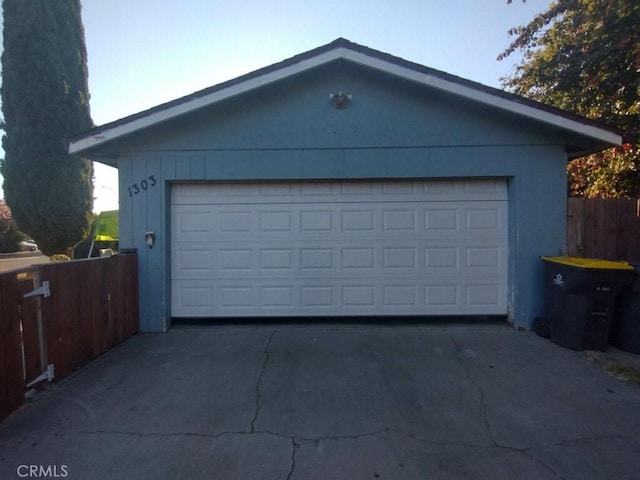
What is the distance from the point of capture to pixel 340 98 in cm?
540

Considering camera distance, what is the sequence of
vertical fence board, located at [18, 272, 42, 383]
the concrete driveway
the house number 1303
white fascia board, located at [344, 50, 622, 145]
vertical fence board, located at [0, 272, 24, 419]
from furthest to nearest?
1. the house number 1303
2. white fascia board, located at [344, 50, 622, 145]
3. vertical fence board, located at [18, 272, 42, 383]
4. vertical fence board, located at [0, 272, 24, 419]
5. the concrete driveway

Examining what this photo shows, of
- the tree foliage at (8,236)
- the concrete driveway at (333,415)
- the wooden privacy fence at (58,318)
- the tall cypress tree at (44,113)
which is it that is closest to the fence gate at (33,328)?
the wooden privacy fence at (58,318)

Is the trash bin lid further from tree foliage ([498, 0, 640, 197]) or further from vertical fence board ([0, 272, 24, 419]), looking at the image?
vertical fence board ([0, 272, 24, 419])

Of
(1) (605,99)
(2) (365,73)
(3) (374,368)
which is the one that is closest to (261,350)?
(3) (374,368)

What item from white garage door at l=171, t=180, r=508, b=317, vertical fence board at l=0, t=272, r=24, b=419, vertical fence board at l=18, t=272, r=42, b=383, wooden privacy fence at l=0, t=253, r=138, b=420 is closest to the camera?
vertical fence board at l=0, t=272, r=24, b=419

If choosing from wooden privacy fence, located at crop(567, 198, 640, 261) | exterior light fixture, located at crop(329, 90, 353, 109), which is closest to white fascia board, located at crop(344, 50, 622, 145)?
exterior light fixture, located at crop(329, 90, 353, 109)

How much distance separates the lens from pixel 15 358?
125 inches

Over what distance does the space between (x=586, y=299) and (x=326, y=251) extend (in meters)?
3.63

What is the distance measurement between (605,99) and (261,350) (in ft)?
30.3

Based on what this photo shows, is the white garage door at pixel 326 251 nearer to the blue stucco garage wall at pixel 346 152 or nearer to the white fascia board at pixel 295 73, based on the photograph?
the blue stucco garage wall at pixel 346 152

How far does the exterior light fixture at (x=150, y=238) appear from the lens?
18.0 ft

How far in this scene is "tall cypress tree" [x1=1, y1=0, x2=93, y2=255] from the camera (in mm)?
10039

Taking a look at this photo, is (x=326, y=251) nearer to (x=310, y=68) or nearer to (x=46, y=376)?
(x=310, y=68)

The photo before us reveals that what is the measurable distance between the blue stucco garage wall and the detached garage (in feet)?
0.07
